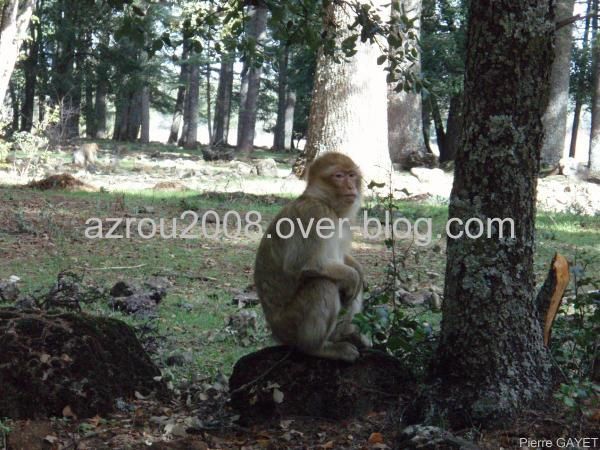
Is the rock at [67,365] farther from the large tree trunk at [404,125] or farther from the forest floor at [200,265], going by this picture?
the large tree trunk at [404,125]

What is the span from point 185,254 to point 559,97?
1450cm

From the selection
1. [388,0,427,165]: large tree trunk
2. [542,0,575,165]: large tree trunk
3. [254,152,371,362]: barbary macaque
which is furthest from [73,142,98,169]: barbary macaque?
[254,152,371,362]: barbary macaque

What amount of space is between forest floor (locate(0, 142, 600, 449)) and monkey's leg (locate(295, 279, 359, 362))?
0.44m

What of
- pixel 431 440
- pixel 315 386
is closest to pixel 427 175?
pixel 315 386

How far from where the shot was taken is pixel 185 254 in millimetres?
10352

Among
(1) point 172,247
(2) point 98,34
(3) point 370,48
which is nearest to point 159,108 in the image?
(2) point 98,34

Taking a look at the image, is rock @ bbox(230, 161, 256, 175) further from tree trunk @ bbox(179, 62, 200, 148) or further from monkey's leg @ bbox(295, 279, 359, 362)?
tree trunk @ bbox(179, 62, 200, 148)

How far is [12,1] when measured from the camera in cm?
1672

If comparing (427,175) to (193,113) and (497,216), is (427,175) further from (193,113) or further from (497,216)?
(193,113)

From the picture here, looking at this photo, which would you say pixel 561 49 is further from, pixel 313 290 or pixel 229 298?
pixel 313 290

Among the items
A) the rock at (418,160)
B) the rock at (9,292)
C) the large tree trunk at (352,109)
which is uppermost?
the large tree trunk at (352,109)

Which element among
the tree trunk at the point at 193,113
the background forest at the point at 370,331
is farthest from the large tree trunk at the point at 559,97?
the tree trunk at the point at 193,113

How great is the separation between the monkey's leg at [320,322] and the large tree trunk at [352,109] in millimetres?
10259

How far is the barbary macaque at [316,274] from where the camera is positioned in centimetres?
481
